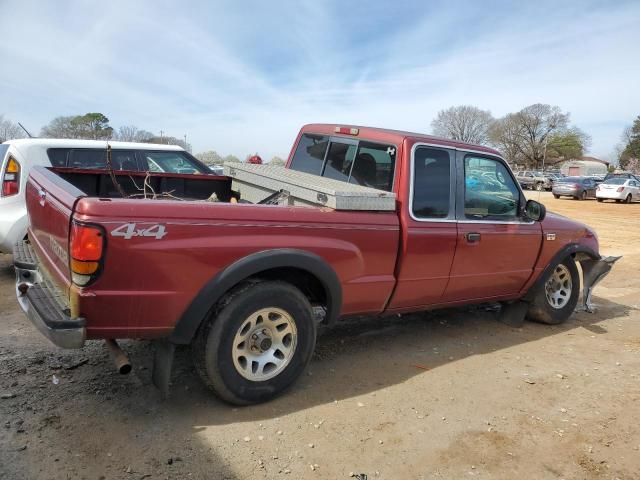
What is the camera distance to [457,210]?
4238 millimetres

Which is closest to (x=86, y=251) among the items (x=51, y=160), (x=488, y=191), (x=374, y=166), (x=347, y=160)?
(x=374, y=166)

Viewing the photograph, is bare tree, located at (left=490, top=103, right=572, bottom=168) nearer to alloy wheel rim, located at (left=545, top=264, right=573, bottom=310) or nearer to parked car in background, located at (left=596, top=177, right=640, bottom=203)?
parked car in background, located at (left=596, top=177, right=640, bottom=203)

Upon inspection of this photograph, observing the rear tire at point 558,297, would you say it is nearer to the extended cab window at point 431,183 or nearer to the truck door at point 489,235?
the truck door at point 489,235

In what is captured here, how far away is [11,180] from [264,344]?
14.0 ft

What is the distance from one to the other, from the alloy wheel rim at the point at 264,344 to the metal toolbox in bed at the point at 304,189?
0.87m

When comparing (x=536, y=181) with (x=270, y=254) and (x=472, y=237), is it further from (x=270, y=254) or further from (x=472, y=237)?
(x=270, y=254)

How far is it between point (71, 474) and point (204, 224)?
57.4 inches

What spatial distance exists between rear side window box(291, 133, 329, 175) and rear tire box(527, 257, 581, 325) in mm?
2711

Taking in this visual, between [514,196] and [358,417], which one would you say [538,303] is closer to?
[514,196]

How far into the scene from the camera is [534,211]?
4793 millimetres

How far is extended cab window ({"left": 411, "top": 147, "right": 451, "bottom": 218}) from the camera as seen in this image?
398 centimetres

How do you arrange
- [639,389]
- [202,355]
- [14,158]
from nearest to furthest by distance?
[202,355]
[639,389]
[14,158]

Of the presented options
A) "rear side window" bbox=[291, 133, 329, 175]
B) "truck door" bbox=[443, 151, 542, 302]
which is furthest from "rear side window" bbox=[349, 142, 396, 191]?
"truck door" bbox=[443, 151, 542, 302]

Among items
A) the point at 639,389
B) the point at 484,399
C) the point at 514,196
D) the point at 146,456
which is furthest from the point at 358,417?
the point at 514,196
